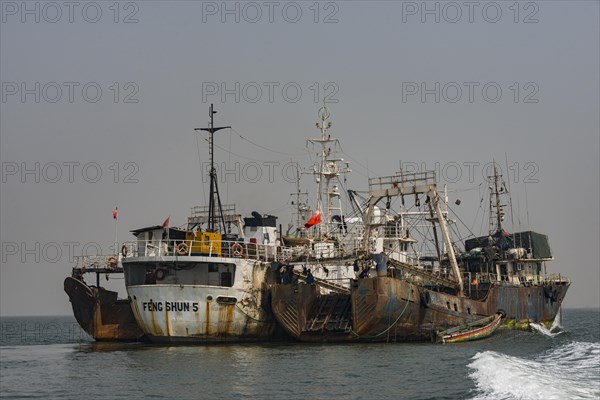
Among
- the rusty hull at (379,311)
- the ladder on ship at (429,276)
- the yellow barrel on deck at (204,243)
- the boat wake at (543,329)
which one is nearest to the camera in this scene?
the rusty hull at (379,311)

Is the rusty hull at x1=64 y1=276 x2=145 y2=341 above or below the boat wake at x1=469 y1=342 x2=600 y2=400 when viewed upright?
above

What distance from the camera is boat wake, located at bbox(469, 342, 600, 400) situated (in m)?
25.8

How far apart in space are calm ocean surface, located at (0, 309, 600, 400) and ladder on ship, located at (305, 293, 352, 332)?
4.86 ft

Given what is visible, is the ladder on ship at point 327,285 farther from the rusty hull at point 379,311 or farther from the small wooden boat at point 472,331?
the small wooden boat at point 472,331

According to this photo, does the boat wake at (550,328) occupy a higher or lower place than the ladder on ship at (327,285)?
lower

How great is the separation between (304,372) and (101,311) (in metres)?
20.9

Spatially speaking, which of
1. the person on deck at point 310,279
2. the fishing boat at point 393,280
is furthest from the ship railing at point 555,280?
the person on deck at point 310,279

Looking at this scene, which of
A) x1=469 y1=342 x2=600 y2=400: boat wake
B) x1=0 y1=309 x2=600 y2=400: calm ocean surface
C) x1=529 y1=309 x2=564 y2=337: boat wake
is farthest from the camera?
x1=529 y1=309 x2=564 y2=337: boat wake

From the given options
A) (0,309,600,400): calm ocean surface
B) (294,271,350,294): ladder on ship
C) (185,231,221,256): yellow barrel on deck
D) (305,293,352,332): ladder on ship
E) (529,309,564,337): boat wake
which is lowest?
(529,309,564,337): boat wake

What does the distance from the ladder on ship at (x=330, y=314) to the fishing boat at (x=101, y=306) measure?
37.8ft

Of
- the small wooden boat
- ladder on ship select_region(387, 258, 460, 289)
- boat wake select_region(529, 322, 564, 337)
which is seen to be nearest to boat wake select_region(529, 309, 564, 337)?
boat wake select_region(529, 322, 564, 337)

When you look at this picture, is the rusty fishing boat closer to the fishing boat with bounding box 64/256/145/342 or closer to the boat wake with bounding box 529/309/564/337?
the fishing boat with bounding box 64/256/145/342

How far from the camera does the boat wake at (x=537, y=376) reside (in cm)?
2580

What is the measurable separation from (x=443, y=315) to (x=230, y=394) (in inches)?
852
